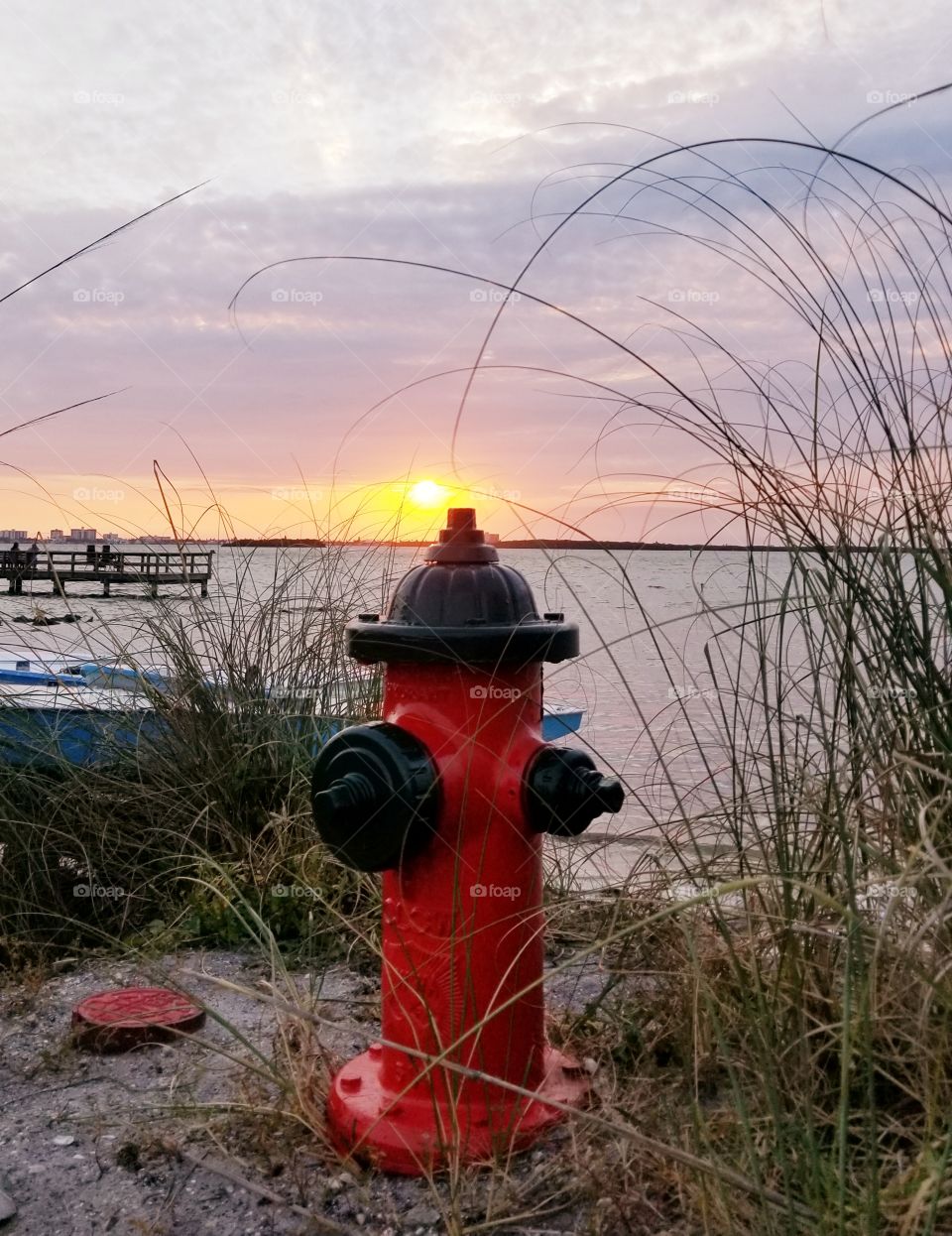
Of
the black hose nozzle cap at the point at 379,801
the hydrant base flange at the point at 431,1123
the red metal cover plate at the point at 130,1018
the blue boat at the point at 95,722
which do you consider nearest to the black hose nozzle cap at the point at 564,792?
the black hose nozzle cap at the point at 379,801

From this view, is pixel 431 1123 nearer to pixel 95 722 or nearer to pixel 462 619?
pixel 462 619

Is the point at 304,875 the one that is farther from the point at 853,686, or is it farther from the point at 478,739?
the point at 853,686

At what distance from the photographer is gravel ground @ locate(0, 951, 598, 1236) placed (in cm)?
193

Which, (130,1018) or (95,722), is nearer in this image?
(130,1018)

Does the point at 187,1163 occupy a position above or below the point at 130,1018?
below

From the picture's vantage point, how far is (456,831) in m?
2.11

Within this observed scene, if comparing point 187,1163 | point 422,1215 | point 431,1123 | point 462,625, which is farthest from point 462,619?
point 187,1163

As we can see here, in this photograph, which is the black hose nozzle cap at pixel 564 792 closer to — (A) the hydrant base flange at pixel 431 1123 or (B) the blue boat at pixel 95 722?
(A) the hydrant base flange at pixel 431 1123

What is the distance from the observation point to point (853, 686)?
2076 millimetres

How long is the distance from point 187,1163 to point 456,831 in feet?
2.56

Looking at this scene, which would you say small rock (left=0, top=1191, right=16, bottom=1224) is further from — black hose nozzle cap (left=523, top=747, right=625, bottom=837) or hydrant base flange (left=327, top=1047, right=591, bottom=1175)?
black hose nozzle cap (left=523, top=747, right=625, bottom=837)

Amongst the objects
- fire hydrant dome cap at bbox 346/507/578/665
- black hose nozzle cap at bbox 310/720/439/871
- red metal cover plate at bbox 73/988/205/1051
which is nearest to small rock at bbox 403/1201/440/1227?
black hose nozzle cap at bbox 310/720/439/871

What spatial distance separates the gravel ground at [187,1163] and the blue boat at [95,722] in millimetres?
1262

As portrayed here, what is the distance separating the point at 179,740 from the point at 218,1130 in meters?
1.78
